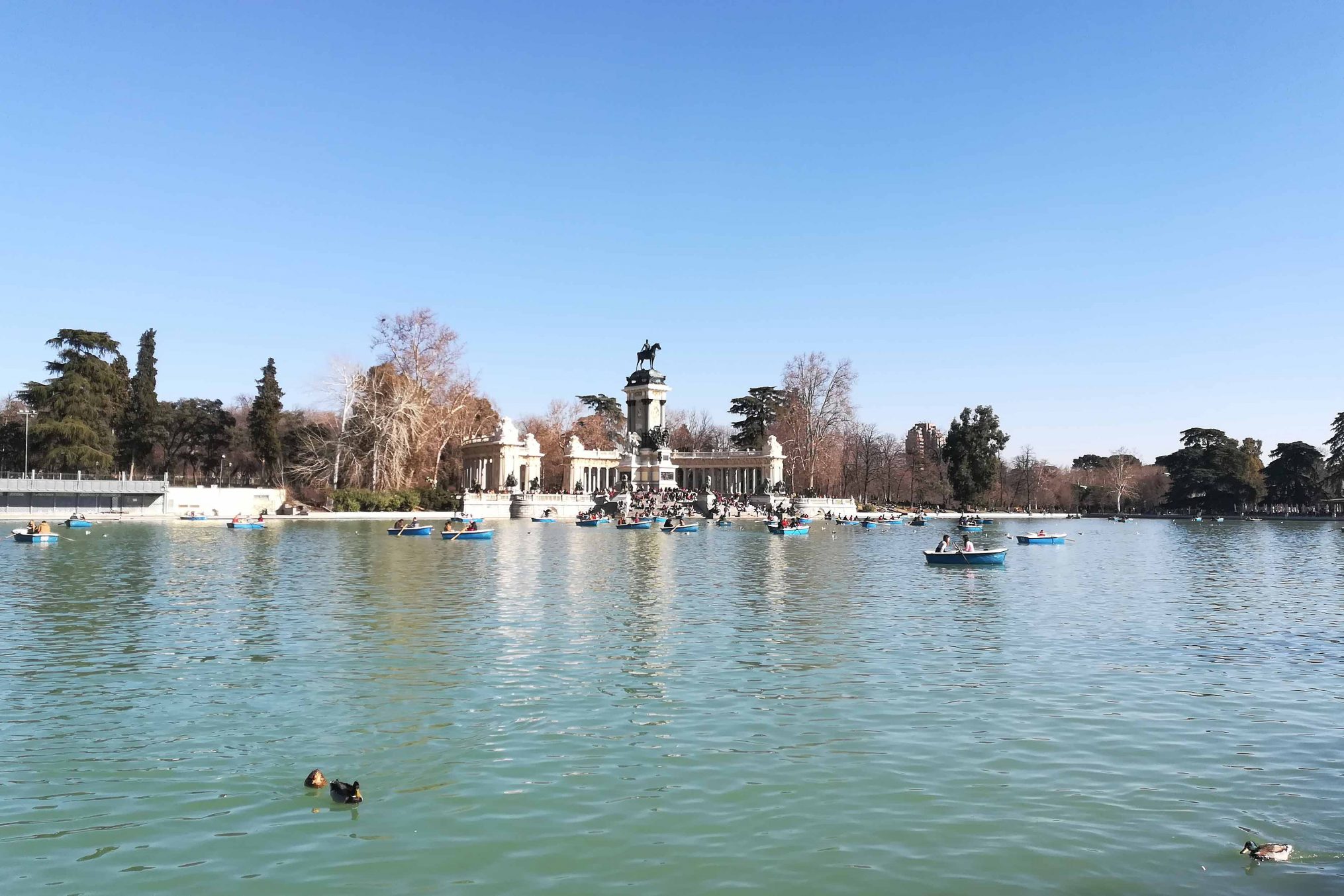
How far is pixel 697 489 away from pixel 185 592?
2952 inches

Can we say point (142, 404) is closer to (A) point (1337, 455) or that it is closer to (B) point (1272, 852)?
(B) point (1272, 852)

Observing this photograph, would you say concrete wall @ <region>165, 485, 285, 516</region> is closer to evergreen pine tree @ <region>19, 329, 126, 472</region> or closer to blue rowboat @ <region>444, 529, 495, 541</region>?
evergreen pine tree @ <region>19, 329, 126, 472</region>

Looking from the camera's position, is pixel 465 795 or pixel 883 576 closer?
pixel 465 795

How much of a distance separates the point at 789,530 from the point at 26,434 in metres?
52.3

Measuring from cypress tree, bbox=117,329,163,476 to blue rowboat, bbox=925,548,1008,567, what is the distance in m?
60.6

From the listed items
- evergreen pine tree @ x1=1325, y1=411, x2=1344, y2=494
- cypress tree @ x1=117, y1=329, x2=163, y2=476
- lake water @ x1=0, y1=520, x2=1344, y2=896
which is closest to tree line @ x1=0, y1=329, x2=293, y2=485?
cypress tree @ x1=117, y1=329, x2=163, y2=476

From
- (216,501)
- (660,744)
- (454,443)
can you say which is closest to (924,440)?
(454,443)

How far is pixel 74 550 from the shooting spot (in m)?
41.2

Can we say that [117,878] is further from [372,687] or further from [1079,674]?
[1079,674]

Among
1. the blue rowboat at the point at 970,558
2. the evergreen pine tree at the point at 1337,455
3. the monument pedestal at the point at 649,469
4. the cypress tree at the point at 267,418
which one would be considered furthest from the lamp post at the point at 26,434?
the evergreen pine tree at the point at 1337,455

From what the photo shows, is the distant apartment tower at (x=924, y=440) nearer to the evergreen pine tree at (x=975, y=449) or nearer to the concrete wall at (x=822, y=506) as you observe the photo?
the evergreen pine tree at (x=975, y=449)

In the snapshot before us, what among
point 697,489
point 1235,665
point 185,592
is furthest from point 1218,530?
point 185,592

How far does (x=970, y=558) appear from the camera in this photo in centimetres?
4000

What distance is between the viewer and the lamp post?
223 ft
